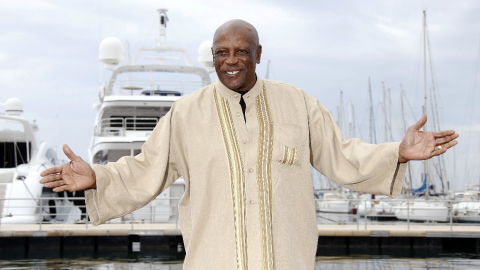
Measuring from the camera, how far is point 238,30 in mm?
2541

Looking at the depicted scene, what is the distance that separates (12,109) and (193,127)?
74.1 ft

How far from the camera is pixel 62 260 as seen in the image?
41.9 ft

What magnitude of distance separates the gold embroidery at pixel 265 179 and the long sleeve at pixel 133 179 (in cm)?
42

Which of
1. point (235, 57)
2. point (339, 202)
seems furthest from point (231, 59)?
point (339, 202)

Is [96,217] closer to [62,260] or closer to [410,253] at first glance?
[62,260]

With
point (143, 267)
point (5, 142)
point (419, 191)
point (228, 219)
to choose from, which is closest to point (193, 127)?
point (228, 219)

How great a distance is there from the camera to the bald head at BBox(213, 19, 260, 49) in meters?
2.54

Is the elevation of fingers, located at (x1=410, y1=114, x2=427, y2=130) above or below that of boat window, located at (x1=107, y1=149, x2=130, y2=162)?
below

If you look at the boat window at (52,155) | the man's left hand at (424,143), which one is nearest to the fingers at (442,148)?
the man's left hand at (424,143)

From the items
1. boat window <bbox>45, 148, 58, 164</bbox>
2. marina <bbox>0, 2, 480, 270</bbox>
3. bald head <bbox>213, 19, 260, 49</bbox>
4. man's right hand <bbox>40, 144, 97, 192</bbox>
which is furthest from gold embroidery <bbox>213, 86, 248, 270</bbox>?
boat window <bbox>45, 148, 58, 164</bbox>

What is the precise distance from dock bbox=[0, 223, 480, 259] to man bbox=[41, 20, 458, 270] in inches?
450

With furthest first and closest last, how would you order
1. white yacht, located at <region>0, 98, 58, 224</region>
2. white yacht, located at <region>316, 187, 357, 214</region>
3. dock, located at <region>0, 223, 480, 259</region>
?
white yacht, located at <region>316, 187, 357, 214</region> → white yacht, located at <region>0, 98, 58, 224</region> → dock, located at <region>0, 223, 480, 259</region>

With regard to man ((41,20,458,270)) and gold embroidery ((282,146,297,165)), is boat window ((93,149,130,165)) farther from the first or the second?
gold embroidery ((282,146,297,165))

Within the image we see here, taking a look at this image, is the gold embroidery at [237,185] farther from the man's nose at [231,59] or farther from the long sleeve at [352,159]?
the long sleeve at [352,159]
